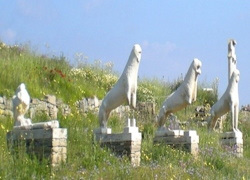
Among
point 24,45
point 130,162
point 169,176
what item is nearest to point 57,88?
point 24,45

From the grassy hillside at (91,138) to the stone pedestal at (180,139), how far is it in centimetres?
24

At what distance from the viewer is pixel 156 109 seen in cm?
2231

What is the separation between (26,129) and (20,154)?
2.30 ft

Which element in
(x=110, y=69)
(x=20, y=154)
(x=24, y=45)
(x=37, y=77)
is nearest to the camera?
(x=20, y=154)

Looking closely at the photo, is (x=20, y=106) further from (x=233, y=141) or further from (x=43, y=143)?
(x=233, y=141)

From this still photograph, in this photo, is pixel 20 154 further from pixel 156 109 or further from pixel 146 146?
pixel 156 109

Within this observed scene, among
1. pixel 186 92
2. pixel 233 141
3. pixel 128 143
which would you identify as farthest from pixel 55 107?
pixel 128 143

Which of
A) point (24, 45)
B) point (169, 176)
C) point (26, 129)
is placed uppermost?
point (24, 45)

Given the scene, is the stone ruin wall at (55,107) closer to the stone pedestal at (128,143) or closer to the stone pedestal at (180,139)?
the stone pedestal at (180,139)

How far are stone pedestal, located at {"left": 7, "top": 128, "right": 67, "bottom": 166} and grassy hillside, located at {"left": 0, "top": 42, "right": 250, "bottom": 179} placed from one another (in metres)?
0.20

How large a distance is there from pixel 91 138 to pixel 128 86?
164 cm

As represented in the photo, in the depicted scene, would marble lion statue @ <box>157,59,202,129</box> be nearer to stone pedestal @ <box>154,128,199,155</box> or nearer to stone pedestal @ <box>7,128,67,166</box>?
stone pedestal @ <box>154,128,199,155</box>

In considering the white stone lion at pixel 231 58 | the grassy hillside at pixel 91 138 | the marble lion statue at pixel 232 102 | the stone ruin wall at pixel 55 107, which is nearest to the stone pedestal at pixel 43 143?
the grassy hillside at pixel 91 138

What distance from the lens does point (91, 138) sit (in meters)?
14.4
